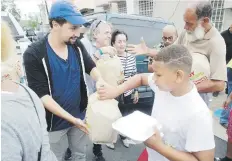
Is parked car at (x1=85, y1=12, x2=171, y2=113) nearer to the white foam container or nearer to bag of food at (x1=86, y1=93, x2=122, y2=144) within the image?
bag of food at (x1=86, y1=93, x2=122, y2=144)

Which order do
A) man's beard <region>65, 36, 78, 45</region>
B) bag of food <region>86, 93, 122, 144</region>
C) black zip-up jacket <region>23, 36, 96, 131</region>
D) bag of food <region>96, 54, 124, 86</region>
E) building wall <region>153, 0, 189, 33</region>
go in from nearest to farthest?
bag of food <region>86, 93, 122, 144</region>
black zip-up jacket <region>23, 36, 96, 131</region>
man's beard <region>65, 36, 78, 45</region>
bag of food <region>96, 54, 124, 86</region>
building wall <region>153, 0, 189, 33</region>

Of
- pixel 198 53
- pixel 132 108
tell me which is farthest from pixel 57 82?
pixel 132 108

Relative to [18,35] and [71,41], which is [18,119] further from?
[18,35]

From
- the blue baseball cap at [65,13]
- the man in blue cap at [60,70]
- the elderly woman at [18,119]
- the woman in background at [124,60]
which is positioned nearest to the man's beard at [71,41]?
the man in blue cap at [60,70]

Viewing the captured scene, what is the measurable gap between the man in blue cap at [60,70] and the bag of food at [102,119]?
250 millimetres

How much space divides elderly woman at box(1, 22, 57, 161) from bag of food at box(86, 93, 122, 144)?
1.44ft

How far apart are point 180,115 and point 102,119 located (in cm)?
54

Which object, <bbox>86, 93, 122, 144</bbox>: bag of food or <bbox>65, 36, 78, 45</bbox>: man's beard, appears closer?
<bbox>86, 93, 122, 144</bbox>: bag of food

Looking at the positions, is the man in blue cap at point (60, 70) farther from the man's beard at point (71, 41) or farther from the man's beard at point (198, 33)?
the man's beard at point (198, 33)

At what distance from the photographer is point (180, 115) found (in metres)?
1.33

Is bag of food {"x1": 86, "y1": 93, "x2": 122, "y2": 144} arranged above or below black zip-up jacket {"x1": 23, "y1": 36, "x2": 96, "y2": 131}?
below

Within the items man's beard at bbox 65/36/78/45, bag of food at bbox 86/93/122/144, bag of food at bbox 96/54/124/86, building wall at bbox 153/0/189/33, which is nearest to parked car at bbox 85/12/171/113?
bag of food at bbox 96/54/124/86

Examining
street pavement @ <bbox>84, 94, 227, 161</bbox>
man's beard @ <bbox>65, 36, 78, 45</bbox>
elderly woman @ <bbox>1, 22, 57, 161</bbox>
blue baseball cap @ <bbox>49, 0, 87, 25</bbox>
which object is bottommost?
street pavement @ <bbox>84, 94, 227, 161</bbox>

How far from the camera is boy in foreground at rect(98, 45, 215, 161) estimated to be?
1248mm
